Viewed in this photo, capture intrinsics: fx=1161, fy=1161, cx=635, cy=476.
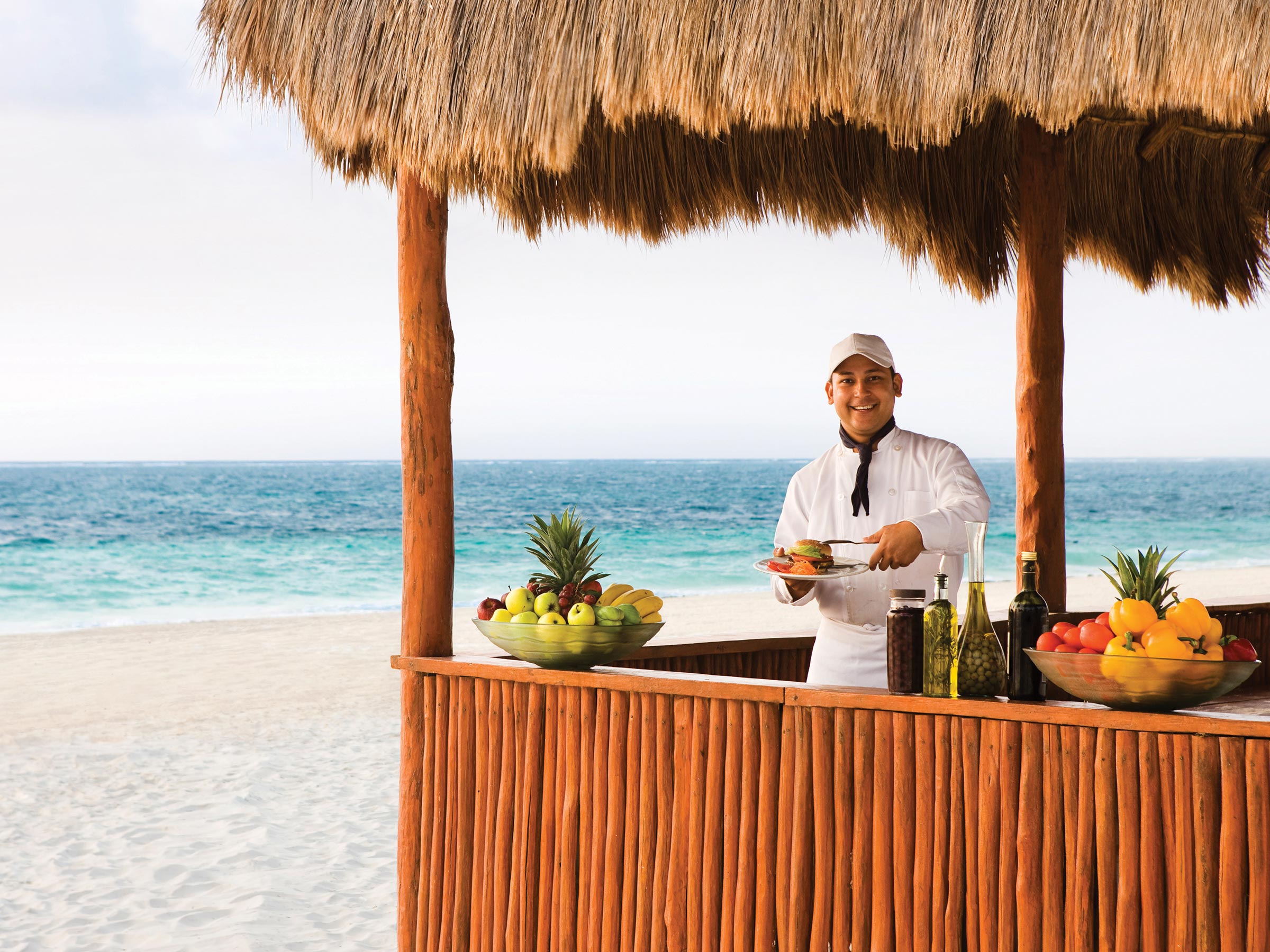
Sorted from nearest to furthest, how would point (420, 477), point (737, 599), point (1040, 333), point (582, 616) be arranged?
point (582, 616) → point (420, 477) → point (1040, 333) → point (737, 599)

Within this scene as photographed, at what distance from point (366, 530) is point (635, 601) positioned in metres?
30.5

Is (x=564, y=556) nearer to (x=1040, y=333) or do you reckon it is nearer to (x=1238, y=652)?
(x=1238, y=652)

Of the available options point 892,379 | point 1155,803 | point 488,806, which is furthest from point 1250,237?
point 488,806

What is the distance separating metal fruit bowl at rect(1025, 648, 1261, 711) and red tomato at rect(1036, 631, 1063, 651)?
0.03 m

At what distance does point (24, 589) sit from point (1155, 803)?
23.0m

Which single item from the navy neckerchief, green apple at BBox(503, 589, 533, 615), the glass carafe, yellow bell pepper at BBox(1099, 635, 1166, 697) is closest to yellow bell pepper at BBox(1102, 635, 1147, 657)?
yellow bell pepper at BBox(1099, 635, 1166, 697)

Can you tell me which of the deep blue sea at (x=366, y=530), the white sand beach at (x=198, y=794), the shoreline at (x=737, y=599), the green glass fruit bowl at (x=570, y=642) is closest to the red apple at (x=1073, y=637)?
the green glass fruit bowl at (x=570, y=642)

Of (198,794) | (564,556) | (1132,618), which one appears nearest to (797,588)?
(564,556)

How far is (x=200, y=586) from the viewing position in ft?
75.8

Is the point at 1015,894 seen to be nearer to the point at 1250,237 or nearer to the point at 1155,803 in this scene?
the point at 1155,803

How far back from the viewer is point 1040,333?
393cm

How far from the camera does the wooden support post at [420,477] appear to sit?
3.10m

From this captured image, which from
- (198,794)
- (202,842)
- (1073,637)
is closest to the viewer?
(1073,637)

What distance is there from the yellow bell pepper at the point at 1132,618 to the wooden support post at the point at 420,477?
164 cm
